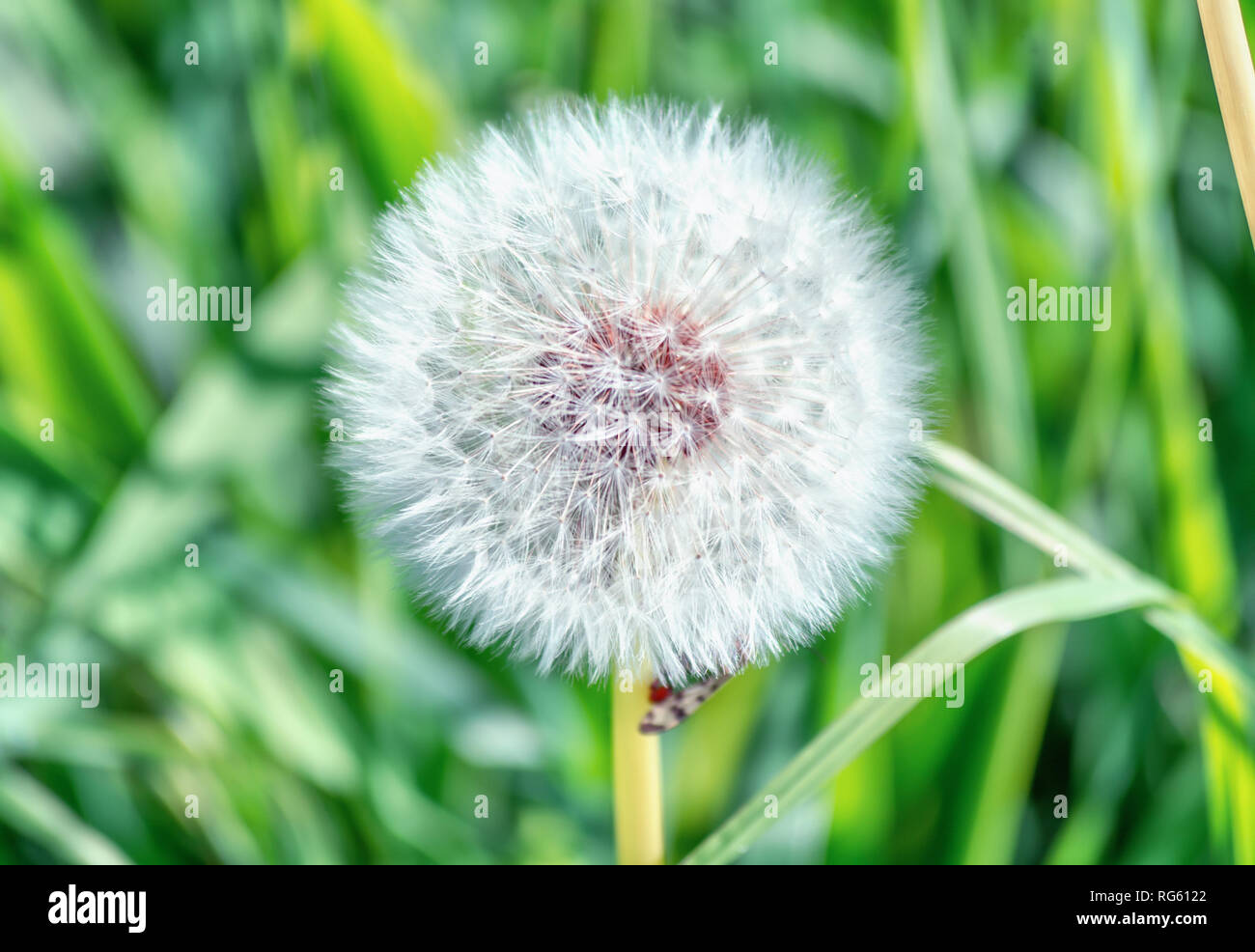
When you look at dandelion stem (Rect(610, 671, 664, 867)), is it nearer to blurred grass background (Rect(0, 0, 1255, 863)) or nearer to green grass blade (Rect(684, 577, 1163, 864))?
green grass blade (Rect(684, 577, 1163, 864))

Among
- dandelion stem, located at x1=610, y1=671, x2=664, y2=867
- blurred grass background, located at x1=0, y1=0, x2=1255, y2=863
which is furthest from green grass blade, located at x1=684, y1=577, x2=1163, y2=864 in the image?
blurred grass background, located at x1=0, y1=0, x2=1255, y2=863

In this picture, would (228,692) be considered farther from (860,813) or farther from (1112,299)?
(1112,299)

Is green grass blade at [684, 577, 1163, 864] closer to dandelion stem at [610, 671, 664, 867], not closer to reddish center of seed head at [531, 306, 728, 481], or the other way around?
dandelion stem at [610, 671, 664, 867]

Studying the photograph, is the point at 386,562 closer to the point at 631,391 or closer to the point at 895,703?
the point at 631,391

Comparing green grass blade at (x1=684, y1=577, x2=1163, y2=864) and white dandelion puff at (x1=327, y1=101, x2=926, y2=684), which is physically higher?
white dandelion puff at (x1=327, y1=101, x2=926, y2=684)

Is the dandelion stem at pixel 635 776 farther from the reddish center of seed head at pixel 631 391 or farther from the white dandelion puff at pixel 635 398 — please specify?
the reddish center of seed head at pixel 631 391

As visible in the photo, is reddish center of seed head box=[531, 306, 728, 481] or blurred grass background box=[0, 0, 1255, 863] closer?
reddish center of seed head box=[531, 306, 728, 481]
